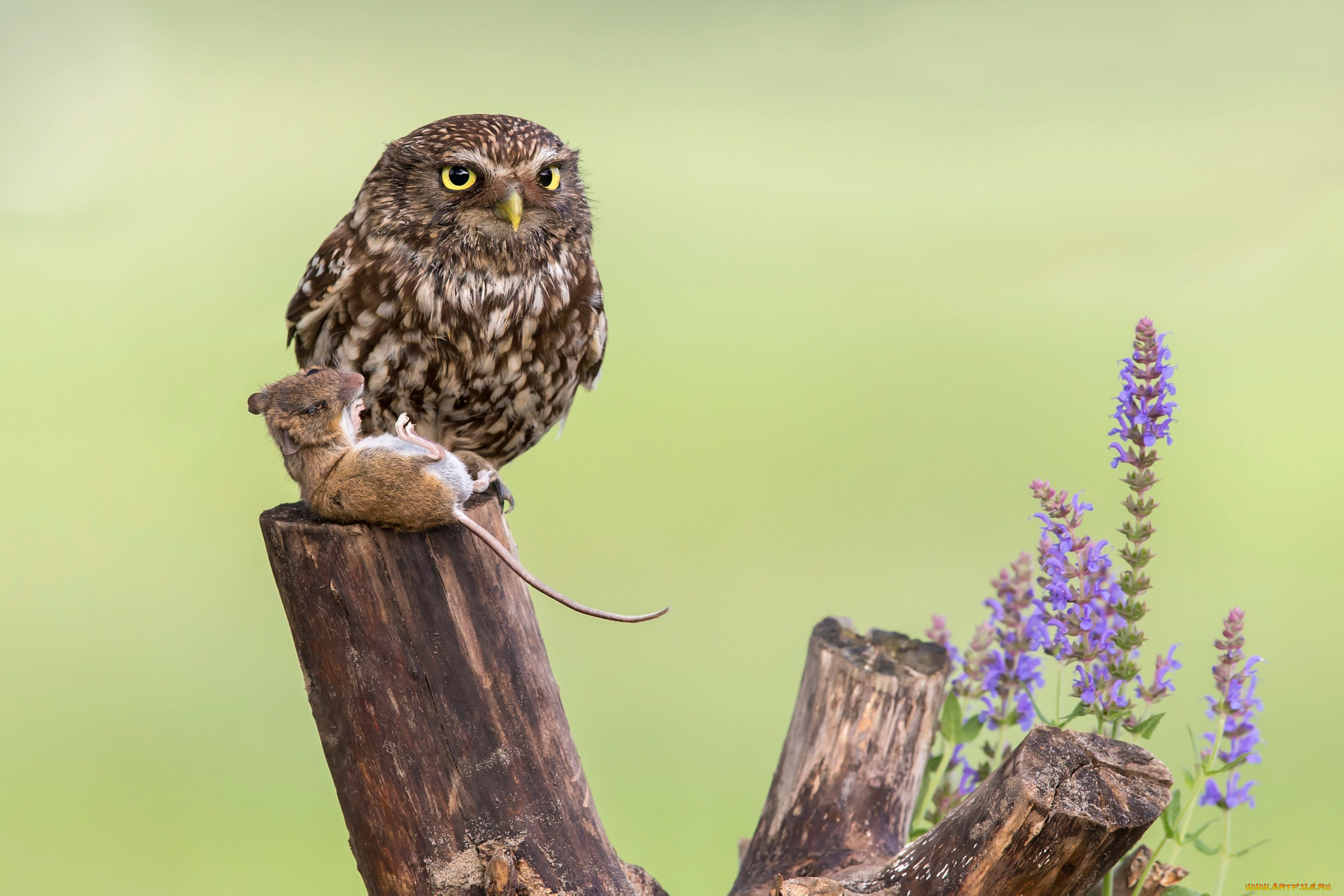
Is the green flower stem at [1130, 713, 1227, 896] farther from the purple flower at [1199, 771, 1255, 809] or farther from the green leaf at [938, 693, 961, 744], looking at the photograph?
the green leaf at [938, 693, 961, 744]

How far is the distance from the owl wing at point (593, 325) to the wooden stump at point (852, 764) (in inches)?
40.9

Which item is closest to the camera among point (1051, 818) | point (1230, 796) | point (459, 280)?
point (1051, 818)

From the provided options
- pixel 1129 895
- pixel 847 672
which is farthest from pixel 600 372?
pixel 1129 895

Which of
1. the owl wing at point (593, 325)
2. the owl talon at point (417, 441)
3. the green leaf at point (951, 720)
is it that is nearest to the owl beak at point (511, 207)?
the owl wing at point (593, 325)

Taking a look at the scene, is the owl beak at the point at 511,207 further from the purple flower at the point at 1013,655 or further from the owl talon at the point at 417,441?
the purple flower at the point at 1013,655

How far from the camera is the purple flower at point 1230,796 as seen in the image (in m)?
2.44

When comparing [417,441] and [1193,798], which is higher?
[417,441]

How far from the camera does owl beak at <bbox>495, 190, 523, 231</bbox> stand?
265cm

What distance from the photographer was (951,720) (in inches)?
108

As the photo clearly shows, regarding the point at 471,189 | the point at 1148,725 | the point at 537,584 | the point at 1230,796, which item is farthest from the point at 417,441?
the point at 1230,796

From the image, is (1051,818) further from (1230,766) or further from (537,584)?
(537,584)

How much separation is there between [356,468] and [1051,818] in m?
1.41

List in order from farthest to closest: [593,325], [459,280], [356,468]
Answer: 1. [593,325]
2. [459,280]
3. [356,468]

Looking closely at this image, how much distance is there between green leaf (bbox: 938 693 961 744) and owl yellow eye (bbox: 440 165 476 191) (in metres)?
1.74
